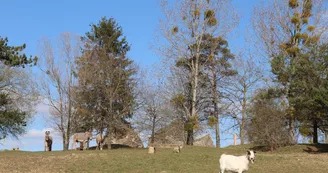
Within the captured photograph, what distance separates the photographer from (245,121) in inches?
1585

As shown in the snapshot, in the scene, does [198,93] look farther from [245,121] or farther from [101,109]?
[101,109]

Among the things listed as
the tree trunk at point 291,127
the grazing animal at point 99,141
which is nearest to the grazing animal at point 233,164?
the tree trunk at point 291,127

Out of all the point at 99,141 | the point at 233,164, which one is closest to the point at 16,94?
the point at 99,141

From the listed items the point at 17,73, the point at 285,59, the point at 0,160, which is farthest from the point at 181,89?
the point at 0,160

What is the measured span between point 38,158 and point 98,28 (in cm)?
2035

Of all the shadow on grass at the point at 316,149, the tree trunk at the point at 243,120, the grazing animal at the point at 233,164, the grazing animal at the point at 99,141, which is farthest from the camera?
the tree trunk at the point at 243,120

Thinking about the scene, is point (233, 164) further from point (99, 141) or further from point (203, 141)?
point (203, 141)

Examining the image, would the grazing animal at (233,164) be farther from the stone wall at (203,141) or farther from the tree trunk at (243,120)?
the stone wall at (203,141)

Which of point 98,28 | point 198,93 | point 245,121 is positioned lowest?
point 245,121

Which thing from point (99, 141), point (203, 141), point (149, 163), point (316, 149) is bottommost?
point (149, 163)

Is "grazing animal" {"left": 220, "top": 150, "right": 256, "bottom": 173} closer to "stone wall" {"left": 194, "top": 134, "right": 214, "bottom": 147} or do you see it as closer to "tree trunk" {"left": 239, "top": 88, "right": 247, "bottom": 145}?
"tree trunk" {"left": 239, "top": 88, "right": 247, "bottom": 145}

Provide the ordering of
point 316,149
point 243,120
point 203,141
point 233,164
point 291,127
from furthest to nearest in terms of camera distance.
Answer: point 203,141, point 243,120, point 291,127, point 316,149, point 233,164

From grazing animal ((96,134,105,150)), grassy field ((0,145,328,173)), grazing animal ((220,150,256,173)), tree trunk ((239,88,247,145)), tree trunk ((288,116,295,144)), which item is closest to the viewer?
grazing animal ((220,150,256,173))

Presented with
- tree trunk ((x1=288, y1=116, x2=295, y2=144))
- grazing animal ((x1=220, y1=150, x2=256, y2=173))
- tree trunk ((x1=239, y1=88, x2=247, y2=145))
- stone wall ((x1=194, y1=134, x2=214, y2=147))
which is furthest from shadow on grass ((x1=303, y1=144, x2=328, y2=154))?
stone wall ((x1=194, y1=134, x2=214, y2=147))
